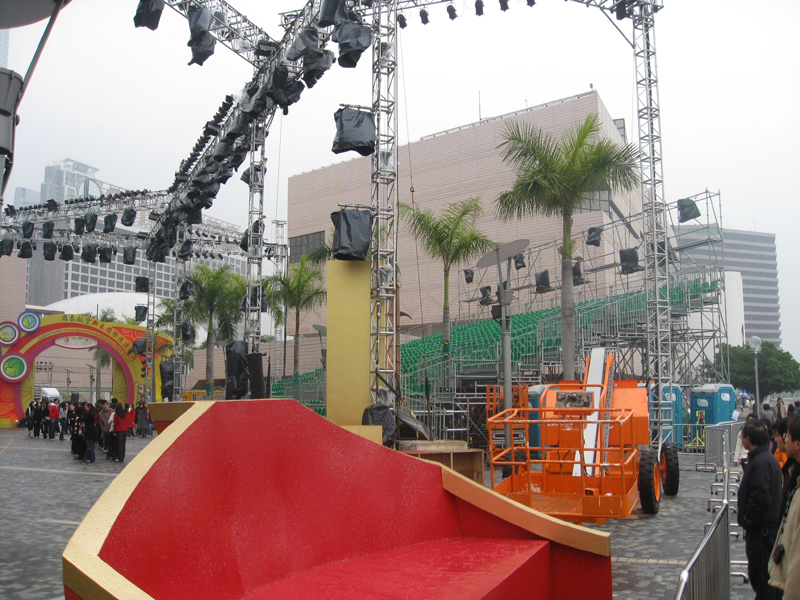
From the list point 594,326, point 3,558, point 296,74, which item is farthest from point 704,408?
point 3,558

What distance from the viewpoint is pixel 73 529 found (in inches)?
353

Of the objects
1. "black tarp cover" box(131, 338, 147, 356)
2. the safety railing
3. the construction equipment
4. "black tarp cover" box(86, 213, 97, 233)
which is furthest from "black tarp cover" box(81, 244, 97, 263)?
the safety railing

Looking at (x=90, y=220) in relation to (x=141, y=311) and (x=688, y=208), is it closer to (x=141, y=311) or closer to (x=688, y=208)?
(x=141, y=311)

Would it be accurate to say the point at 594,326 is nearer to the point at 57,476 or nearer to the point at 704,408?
the point at 704,408

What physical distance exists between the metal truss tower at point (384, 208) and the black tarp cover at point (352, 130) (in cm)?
42

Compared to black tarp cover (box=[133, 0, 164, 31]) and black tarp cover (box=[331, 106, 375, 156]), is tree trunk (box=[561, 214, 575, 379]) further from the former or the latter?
black tarp cover (box=[133, 0, 164, 31])

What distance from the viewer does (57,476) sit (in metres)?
15.4

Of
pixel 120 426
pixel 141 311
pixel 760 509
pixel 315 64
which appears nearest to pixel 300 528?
pixel 760 509

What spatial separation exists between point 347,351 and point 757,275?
193963 millimetres

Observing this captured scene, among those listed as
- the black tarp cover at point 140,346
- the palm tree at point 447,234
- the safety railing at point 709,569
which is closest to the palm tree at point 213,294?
the black tarp cover at point 140,346

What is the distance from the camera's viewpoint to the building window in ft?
171

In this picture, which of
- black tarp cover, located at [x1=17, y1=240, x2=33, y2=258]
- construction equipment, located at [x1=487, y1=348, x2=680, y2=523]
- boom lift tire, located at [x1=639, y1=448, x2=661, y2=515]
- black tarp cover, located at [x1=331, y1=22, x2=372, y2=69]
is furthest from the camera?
black tarp cover, located at [x1=17, y1=240, x2=33, y2=258]

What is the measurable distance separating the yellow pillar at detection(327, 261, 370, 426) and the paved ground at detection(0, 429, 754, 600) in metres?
4.70

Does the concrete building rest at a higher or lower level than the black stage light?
higher
